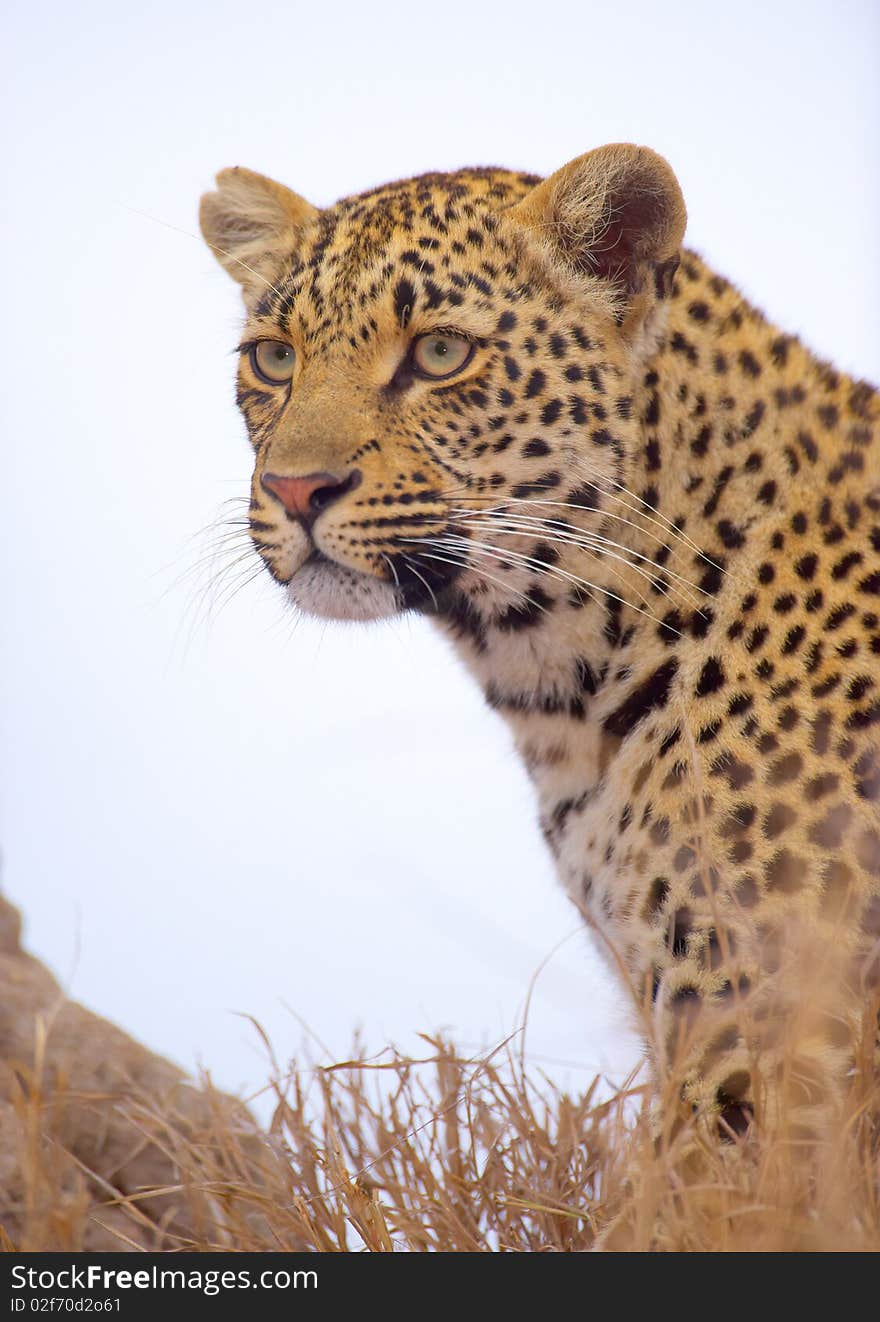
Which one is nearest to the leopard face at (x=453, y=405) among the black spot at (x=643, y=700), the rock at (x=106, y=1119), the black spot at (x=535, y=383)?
the black spot at (x=535, y=383)

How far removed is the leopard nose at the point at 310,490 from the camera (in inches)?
138

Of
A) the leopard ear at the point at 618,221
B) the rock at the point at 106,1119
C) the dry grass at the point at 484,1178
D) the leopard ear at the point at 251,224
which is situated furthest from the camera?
the leopard ear at the point at 251,224

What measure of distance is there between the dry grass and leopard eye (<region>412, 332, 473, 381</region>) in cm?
181

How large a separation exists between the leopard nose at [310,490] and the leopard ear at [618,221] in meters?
0.90

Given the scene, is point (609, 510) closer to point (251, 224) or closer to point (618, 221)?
point (618, 221)

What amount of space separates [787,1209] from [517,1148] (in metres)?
1.24

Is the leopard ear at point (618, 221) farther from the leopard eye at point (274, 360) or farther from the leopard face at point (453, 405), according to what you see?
the leopard eye at point (274, 360)

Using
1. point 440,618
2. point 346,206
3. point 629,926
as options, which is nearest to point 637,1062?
point 629,926

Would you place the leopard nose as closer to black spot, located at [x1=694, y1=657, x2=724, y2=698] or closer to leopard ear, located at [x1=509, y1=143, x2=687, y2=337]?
leopard ear, located at [x1=509, y1=143, x2=687, y2=337]

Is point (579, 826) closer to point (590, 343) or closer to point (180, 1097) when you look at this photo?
point (590, 343)

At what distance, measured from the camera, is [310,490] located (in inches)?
139

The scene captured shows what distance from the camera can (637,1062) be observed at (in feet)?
11.2

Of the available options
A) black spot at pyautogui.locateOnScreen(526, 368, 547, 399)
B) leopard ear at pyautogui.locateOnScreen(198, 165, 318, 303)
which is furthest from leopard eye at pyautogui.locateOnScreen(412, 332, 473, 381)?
leopard ear at pyautogui.locateOnScreen(198, 165, 318, 303)

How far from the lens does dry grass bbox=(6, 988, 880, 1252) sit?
276 centimetres
